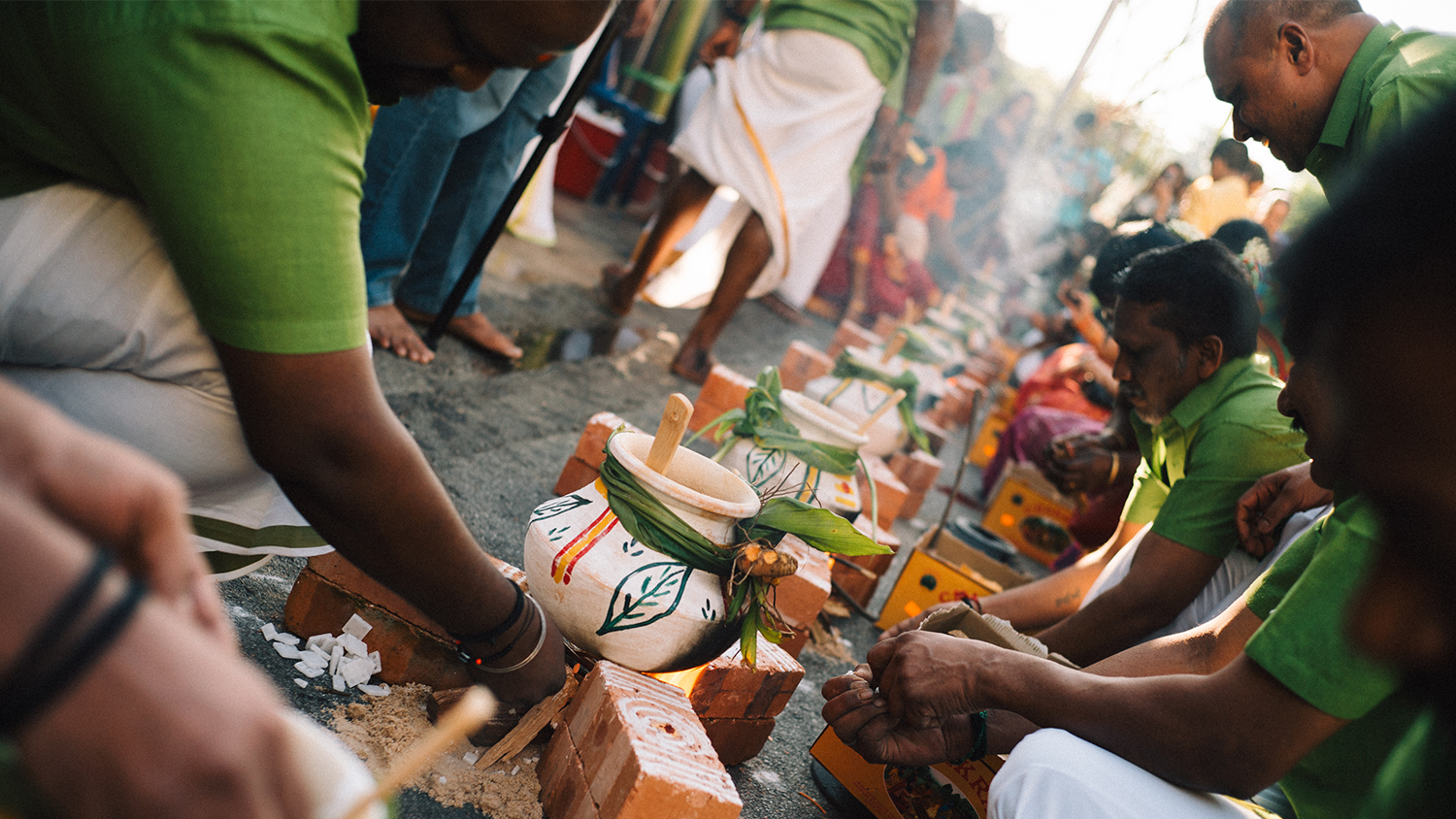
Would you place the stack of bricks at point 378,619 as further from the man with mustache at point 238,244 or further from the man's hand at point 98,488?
the man's hand at point 98,488

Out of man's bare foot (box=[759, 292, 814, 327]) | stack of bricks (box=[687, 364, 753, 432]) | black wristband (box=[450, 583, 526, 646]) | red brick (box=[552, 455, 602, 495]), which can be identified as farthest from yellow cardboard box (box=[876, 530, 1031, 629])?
man's bare foot (box=[759, 292, 814, 327])

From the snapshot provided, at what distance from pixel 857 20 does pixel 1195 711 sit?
3.47 metres

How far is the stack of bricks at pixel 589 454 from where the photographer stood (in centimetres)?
229

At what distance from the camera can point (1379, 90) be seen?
1.95m

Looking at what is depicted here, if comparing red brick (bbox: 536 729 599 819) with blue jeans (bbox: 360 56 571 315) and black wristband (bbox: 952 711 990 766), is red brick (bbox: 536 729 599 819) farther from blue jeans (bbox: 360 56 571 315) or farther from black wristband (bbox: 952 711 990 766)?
blue jeans (bbox: 360 56 571 315)

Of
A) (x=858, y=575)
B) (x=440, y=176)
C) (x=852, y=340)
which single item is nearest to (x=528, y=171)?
(x=440, y=176)

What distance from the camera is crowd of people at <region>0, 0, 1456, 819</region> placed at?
0.49 m

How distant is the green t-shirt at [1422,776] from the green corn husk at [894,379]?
2.27m

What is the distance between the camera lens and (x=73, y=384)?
1218 millimetres

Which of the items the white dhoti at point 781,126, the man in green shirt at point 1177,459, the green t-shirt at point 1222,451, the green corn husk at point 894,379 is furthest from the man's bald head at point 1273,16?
the white dhoti at point 781,126

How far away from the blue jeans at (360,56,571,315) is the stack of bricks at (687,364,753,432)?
0.91 meters

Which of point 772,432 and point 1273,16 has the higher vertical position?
point 1273,16

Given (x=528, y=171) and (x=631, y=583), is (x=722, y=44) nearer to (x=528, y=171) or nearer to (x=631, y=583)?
(x=528, y=171)

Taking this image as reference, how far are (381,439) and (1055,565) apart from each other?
122 inches
